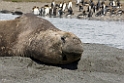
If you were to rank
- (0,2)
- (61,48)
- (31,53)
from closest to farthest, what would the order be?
(61,48) → (31,53) → (0,2)

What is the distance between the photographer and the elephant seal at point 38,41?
754cm

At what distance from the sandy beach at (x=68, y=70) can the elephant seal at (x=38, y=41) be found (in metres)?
0.20

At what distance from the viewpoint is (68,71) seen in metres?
7.48

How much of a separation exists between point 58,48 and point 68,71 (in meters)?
0.50

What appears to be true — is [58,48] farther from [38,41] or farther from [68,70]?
[38,41]

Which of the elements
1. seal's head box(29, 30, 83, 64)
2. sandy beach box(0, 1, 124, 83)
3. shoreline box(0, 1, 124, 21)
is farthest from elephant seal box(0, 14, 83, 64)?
shoreline box(0, 1, 124, 21)

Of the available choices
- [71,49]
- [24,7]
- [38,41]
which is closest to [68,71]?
[71,49]

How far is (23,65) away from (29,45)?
0.57 metres

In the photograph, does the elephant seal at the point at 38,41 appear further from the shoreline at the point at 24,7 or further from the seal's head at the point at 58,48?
the shoreline at the point at 24,7

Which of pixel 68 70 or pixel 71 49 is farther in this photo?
pixel 68 70

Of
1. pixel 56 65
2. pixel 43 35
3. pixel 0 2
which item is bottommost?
pixel 0 2

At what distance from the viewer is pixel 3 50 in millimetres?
8539

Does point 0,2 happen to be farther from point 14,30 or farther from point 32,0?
point 14,30

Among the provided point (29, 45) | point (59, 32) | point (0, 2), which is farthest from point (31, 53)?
point (0, 2)
